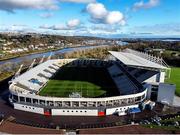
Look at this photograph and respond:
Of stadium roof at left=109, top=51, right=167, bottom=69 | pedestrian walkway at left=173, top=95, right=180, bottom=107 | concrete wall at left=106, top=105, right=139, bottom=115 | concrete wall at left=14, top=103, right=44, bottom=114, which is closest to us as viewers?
concrete wall at left=106, top=105, right=139, bottom=115

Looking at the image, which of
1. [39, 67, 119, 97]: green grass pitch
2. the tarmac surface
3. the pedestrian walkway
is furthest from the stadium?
the pedestrian walkway

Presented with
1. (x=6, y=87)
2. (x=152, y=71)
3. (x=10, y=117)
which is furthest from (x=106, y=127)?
(x=6, y=87)

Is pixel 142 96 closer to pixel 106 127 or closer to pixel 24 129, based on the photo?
pixel 106 127

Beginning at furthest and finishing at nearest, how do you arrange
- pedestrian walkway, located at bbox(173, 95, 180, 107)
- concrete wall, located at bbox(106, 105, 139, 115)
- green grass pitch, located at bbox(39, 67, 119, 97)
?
green grass pitch, located at bbox(39, 67, 119, 97) < pedestrian walkway, located at bbox(173, 95, 180, 107) < concrete wall, located at bbox(106, 105, 139, 115)

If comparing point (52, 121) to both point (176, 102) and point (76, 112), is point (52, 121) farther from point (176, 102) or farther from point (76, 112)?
point (176, 102)

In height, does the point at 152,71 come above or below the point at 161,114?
above

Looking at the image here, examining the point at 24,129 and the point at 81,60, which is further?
the point at 81,60

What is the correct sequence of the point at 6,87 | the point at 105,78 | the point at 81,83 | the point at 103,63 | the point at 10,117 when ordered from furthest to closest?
1. the point at 103,63
2. the point at 105,78
3. the point at 81,83
4. the point at 6,87
5. the point at 10,117

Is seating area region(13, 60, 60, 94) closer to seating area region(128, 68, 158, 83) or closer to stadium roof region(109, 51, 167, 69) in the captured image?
stadium roof region(109, 51, 167, 69)
